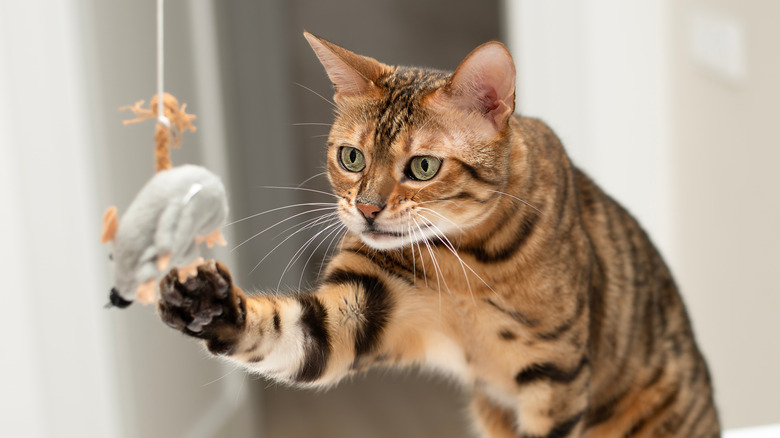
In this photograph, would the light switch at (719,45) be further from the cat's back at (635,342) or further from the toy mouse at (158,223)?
the toy mouse at (158,223)

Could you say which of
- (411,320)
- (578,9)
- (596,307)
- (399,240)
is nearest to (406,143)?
(399,240)

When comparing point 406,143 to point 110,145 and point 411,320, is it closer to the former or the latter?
point 411,320

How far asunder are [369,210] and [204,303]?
200 mm

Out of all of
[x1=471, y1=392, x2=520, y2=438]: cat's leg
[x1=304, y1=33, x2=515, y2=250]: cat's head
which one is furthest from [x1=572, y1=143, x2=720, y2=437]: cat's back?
[x1=304, y1=33, x2=515, y2=250]: cat's head

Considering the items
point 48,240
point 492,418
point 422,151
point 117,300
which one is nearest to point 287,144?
point 48,240

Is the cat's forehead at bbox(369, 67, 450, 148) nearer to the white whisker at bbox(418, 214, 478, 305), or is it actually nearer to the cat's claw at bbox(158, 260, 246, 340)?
the white whisker at bbox(418, 214, 478, 305)

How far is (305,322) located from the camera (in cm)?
70

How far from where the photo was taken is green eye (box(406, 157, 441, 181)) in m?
0.70

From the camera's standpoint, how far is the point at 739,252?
1.46 meters

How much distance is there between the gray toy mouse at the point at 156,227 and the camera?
1.20 feet

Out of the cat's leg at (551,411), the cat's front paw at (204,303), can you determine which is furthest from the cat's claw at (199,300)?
the cat's leg at (551,411)

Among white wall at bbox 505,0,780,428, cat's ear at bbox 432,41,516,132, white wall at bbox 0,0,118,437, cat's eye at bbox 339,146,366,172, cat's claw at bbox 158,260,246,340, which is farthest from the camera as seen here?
white wall at bbox 505,0,780,428

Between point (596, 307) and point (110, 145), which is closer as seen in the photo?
point (596, 307)

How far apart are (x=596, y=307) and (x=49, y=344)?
0.73 m
